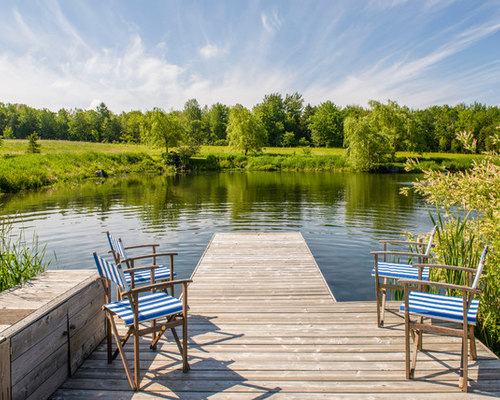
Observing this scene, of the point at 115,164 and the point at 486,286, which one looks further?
the point at 115,164

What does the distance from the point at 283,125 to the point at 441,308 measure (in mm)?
74802

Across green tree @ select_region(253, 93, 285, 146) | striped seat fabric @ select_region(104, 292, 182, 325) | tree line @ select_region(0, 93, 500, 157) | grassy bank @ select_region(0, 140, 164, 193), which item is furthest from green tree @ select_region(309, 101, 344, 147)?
striped seat fabric @ select_region(104, 292, 182, 325)

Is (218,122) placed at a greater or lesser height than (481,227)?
greater

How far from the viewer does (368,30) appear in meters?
17.4

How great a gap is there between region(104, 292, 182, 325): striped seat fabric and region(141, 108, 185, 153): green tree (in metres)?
46.5

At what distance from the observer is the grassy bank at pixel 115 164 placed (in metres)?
26.3

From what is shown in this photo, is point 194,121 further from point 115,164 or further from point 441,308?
point 441,308

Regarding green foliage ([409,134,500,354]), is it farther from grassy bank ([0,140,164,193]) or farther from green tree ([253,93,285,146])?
green tree ([253,93,285,146])

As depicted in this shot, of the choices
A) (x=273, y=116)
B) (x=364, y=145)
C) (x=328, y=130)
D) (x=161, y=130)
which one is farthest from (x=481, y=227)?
(x=273, y=116)

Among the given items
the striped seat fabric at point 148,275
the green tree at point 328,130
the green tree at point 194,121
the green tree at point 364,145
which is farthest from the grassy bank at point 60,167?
the green tree at point 328,130

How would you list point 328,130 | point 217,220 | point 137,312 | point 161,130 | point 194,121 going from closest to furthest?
point 137,312, point 217,220, point 161,130, point 328,130, point 194,121

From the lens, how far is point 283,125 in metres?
75.7

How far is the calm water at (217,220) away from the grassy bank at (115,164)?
4.92 meters

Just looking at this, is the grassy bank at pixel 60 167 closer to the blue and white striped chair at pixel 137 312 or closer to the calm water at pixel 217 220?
the calm water at pixel 217 220
